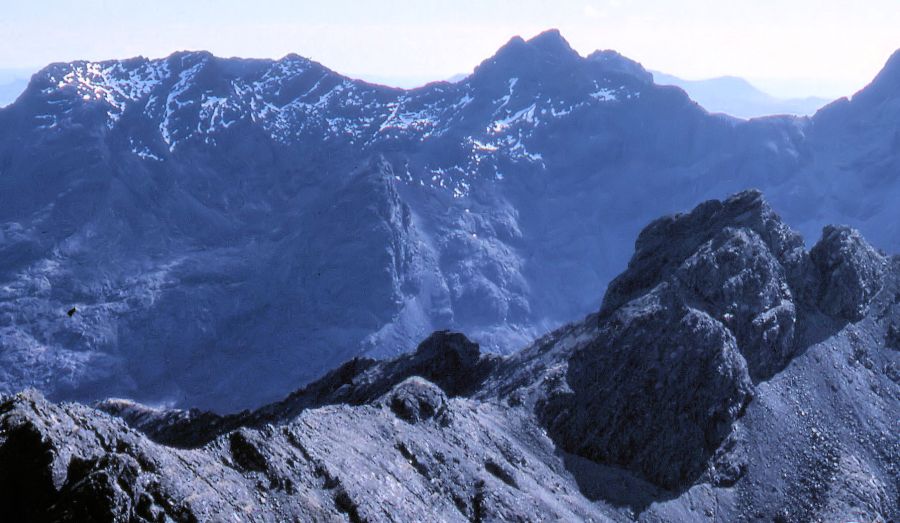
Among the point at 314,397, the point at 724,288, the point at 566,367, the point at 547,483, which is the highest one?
the point at 724,288

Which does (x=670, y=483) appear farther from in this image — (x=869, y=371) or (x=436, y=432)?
(x=869, y=371)

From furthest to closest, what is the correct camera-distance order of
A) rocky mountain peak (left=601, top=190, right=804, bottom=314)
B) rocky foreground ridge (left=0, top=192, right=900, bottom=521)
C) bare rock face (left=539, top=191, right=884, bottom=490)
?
rocky mountain peak (left=601, top=190, right=804, bottom=314)
bare rock face (left=539, top=191, right=884, bottom=490)
rocky foreground ridge (left=0, top=192, right=900, bottom=521)

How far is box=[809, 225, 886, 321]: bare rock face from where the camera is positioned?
87812 millimetres

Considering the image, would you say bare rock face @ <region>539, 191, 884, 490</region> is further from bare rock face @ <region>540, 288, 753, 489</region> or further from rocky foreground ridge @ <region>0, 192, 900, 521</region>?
rocky foreground ridge @ <region>0, 192, 900, 521</region>

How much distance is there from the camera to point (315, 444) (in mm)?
44750

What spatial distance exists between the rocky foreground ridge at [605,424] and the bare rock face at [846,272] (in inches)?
9.8

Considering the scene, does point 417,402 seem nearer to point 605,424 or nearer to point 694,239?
point 605,424

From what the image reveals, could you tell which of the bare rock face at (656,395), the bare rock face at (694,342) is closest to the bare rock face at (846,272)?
the bare rock face at (694,342)

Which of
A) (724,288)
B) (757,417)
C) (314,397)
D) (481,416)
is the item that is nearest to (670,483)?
(757,417)

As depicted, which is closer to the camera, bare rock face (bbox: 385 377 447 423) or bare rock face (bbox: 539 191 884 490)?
bare rock face (bbox: 385 377 447 423)

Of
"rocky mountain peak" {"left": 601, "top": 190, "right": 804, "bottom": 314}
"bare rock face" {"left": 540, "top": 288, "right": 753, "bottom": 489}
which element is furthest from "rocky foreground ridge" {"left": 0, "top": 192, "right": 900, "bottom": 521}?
"rocky mountain peak" {"left": 601, "top": 190, "right": 804, "bottom": 314}

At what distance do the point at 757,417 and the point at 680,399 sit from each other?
8.70m

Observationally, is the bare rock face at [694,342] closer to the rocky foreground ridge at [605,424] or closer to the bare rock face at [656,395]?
the bare rock face at [656,395]

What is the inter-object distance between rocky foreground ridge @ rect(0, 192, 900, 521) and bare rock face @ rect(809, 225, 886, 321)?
0.82ft
